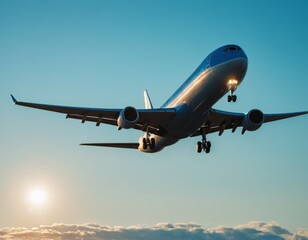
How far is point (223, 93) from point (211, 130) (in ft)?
34.8

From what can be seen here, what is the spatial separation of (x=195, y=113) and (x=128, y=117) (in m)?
5.09

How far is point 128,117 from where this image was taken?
42781mm

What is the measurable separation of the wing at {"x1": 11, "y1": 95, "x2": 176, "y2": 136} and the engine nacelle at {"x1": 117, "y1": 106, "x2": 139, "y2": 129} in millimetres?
1072

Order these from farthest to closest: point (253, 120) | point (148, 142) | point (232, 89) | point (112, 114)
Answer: point (148, 142) → point (253, 120) → point (112, 114) → point (232, 89)

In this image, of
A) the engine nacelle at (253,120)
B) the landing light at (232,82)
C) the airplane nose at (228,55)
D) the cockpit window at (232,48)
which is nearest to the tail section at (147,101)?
the engine nacelle at (253,120)

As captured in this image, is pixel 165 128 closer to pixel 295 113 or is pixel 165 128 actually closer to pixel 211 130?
pixel 211 130

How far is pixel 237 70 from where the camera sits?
126 ft

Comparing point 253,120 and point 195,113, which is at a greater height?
point 253,120

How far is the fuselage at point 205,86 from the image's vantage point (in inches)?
1513

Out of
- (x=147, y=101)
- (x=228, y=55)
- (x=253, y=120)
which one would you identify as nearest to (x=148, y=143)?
(x=253, y=120)

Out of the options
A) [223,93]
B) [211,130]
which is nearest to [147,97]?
[211,130]

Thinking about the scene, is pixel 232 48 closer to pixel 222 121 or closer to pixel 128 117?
pixel 128 117

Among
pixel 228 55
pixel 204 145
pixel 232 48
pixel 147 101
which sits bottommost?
pixel 204 145

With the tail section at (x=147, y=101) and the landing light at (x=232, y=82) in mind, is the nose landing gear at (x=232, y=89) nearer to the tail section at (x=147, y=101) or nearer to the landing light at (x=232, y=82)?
the landing light at (x=232, y=82)
